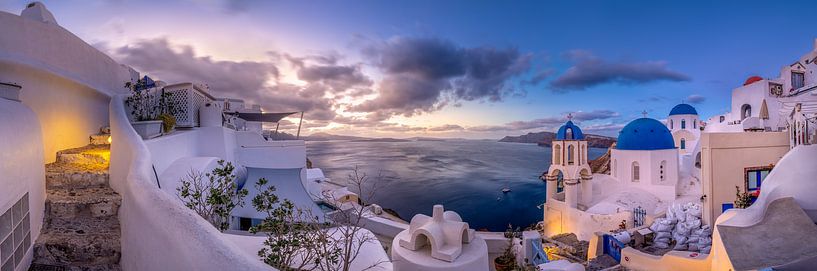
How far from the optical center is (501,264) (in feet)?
29.5

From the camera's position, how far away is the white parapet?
5.58 metres

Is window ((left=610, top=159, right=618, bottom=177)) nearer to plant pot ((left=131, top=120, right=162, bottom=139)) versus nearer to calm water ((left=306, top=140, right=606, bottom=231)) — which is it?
calm water ((left=306, top=140, right=606, bottom=231))

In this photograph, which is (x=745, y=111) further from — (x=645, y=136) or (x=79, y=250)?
(x=79, y=250)

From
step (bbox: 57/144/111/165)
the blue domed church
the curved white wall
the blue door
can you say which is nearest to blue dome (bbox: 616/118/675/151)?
the blue domed church

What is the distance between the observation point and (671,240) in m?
10.2

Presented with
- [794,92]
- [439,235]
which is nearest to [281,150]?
[439,235]

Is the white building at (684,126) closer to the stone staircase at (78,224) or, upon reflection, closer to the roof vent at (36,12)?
the stone staircase at (78,224)

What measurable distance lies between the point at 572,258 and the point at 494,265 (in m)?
4.32

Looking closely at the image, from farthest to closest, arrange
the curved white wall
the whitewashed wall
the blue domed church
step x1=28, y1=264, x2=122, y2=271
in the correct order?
the blue domed church, the curved white wall, step x1=28, y1=264, x2=122, y2=271, the whitewashed wall

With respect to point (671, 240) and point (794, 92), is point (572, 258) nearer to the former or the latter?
point (671, 240)

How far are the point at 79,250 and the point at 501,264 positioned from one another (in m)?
8.63

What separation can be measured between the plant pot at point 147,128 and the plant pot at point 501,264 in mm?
8761

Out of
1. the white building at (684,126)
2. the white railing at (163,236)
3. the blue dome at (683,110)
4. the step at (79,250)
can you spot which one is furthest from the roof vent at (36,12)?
the blue dome at (683,110)

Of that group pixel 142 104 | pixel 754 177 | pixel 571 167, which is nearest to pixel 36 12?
pixel 142 104
